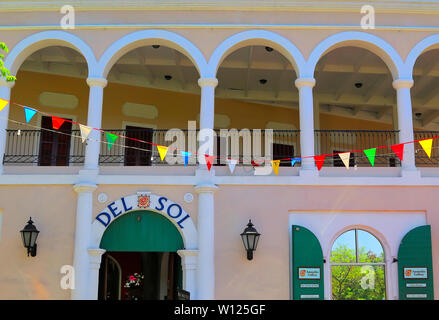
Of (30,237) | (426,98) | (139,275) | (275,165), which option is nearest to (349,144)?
(426,98)

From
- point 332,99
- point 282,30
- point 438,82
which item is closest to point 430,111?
point 438,82

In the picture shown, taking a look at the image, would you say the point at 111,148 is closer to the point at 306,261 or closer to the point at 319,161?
the point at 319,161

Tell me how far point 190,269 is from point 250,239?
4.33 ft

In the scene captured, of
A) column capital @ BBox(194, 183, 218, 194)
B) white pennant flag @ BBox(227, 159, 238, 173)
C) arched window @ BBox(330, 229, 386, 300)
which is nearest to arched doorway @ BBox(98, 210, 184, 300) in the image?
column capital @ BBox(194, 183, 218, 194)

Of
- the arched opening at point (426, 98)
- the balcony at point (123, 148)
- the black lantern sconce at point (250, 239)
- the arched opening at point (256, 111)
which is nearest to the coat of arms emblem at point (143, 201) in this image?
the balcony at point (123, 148)

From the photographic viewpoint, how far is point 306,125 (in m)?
10.9

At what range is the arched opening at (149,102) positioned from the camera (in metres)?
13.3

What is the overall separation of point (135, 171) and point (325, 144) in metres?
6.72

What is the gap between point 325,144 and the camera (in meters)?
15.5

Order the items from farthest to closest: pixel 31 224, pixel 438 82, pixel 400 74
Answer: pixel 438 82 → pixel 400 74 → pixel 31 224

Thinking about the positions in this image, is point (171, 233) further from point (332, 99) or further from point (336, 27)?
point (332, 99)

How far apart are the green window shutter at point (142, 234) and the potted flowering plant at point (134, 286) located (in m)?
5.79

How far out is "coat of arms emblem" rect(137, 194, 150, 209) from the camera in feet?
34.5

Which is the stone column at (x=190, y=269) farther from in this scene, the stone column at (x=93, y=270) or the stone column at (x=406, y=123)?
the stone column at (x=406, y=123)
